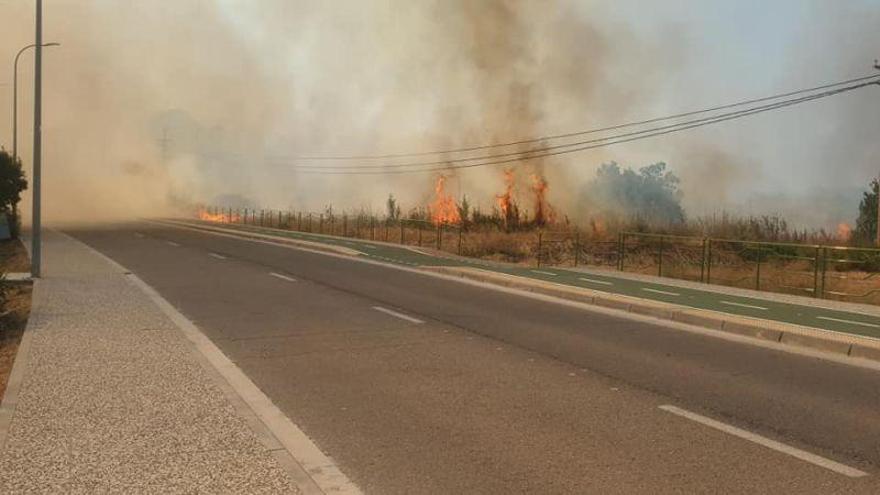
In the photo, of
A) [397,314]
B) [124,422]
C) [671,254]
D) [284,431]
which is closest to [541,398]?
[284,431]

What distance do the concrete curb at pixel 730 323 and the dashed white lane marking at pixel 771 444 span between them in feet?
13.7

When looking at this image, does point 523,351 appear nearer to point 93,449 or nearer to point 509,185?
point 93,449

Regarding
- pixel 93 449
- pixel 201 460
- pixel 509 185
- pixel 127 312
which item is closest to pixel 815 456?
pixel 201 460

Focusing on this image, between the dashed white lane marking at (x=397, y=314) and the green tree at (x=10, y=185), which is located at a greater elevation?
the green tree at (x=10, y=185)

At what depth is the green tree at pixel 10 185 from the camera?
34.3 meters

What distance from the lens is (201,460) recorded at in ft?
15.7

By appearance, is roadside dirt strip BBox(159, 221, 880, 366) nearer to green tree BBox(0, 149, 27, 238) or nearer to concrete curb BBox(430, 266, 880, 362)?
concrete curb BBox(430, 266, 880, 362)

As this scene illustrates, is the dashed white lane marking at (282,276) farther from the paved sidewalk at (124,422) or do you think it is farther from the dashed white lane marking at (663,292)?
the dashed white lane marking at (663,292)

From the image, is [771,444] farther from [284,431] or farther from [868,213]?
[868,213]

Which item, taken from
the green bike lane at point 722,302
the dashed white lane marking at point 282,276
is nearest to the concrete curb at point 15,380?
the dashed white lane marking at point 282,276

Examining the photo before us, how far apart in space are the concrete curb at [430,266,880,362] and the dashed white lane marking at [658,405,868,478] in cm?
417

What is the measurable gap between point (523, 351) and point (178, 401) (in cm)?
420

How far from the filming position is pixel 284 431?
554 cm

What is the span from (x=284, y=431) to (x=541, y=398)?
2.34 metres
